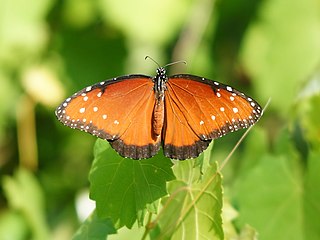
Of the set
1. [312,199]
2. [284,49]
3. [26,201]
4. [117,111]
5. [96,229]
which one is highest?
[284,49]

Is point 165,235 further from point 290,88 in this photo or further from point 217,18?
point 217,18

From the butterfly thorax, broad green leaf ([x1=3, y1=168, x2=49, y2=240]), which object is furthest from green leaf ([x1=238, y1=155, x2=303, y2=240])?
broad green leaf ([x1=3, y1=168, x2=49, y2=240])

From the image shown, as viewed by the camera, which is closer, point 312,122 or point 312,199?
point 312,199

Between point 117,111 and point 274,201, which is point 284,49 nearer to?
point 274,201

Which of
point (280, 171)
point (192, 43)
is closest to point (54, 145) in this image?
point (192, 43)

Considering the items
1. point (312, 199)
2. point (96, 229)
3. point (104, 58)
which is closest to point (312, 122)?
point (312, 199)

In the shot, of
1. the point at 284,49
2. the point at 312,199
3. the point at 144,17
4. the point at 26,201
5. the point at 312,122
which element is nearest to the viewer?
the point at 312,199

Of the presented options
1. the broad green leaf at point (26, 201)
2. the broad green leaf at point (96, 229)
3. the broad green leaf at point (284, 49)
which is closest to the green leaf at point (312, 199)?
the broad green leaf at point (96, 229)

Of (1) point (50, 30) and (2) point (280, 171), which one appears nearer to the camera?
(2) point (280, 171)
